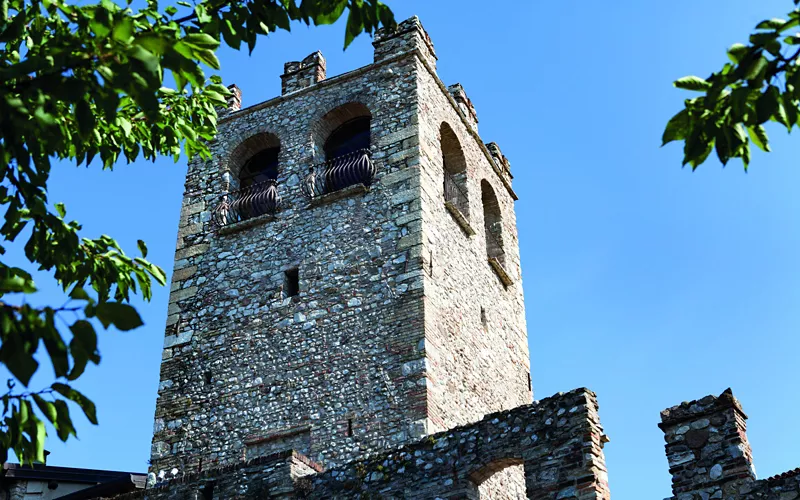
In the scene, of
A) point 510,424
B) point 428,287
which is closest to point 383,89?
point 428,287

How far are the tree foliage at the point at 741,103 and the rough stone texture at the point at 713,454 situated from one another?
4.52 meters

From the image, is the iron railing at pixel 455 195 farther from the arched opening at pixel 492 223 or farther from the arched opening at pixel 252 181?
the arched opening at pixel 252 181

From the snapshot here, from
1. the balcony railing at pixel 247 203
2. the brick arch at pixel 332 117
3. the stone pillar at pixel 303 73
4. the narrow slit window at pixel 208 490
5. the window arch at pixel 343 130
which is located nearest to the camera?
the narrow slit window at pixel 208 490

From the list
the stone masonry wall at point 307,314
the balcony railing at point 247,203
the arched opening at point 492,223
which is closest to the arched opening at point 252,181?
the balcony railing at point 247,203

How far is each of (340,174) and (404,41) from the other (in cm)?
287

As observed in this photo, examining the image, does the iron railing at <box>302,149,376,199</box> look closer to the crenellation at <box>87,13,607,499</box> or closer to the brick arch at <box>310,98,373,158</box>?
the crenellation at <box>87,13,607,499</box>

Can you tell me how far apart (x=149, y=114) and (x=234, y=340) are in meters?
10.8

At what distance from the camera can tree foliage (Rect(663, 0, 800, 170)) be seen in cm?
464

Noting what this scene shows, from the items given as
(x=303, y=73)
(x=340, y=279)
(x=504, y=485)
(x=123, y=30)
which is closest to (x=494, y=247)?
(x=340, y=279)

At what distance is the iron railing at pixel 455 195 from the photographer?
1731 centimetres

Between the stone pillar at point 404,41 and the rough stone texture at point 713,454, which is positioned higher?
the stone pillar at point 404,41

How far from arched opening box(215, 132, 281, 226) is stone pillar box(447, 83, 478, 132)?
377 centimetres

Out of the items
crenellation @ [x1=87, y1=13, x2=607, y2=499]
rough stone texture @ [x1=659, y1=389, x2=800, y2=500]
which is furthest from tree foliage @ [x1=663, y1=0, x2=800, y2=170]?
crenellation @ [x1=87, y1=13, x2=607, y2=499]

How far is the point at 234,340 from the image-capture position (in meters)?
15.6
